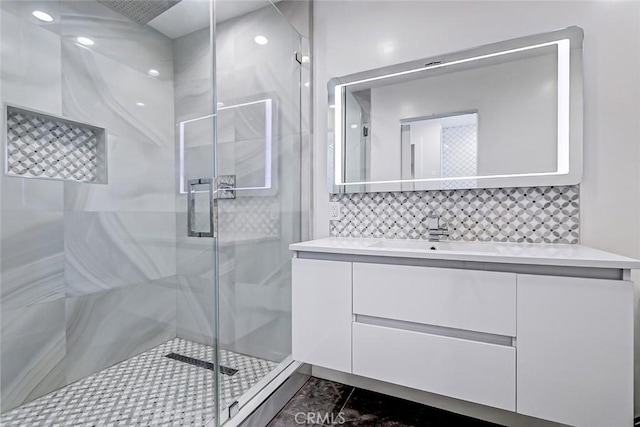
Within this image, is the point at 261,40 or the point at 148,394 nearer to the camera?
the point at 148,394

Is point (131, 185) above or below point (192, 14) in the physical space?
below

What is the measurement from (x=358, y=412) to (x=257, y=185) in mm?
1273

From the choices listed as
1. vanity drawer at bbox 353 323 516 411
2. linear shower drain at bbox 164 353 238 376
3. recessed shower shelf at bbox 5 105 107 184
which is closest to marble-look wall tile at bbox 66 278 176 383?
linear shower drain at bbox 164 353 238 376

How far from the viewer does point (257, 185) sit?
1663mm

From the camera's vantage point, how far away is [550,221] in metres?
1.36

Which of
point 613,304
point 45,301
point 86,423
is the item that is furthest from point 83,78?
point 613,304

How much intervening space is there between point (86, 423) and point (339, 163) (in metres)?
1.70

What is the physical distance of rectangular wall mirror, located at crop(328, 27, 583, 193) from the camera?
134 cm

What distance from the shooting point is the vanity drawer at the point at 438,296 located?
3.43 feet

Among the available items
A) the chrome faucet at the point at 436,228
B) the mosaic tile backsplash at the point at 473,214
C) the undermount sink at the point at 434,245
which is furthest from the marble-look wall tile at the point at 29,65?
the chrome faucet at the point at 436,228

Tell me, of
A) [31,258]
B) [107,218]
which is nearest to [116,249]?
[107,218]

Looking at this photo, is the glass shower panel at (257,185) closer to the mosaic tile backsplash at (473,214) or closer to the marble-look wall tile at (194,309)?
the marble-look wall tile at (194,309)

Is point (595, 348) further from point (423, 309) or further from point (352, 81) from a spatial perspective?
point (352, 81)

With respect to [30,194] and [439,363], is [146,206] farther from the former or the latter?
[439,363]
